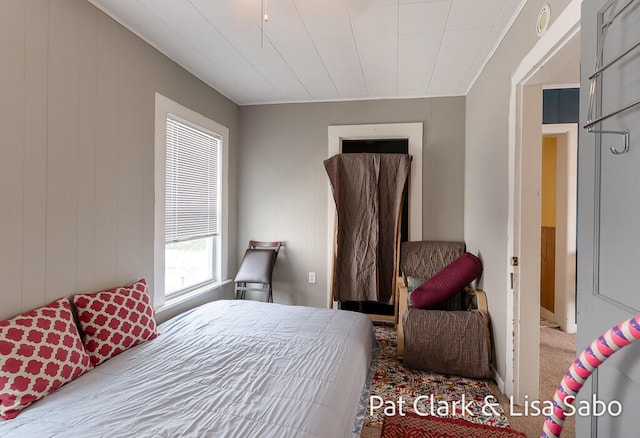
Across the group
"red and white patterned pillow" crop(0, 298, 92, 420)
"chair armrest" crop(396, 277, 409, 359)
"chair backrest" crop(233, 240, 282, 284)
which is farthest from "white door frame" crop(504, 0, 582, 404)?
"red and white patterned pillow" crop(0, 298, 92, 420)

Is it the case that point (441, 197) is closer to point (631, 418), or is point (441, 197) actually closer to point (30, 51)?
point (631, 418)

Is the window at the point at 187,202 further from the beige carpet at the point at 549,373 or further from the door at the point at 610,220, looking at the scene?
the door at the point at 610,220

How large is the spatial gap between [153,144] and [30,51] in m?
0.87

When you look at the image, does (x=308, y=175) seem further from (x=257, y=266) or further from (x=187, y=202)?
(x=187, y=202)

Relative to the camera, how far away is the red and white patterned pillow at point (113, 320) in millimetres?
1742

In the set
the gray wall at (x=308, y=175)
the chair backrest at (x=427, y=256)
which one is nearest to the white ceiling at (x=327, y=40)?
the gray wall at (x=308, y=175)

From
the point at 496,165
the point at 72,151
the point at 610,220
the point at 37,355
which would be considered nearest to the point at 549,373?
the point at 496,165

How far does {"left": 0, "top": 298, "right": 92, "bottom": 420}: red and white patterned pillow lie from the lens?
4.31ft

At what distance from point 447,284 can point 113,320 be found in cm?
235

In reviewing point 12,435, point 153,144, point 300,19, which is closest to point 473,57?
point 300,19

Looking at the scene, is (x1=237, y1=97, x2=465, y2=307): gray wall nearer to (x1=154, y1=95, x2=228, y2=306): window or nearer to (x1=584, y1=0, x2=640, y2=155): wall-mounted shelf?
(x1=154, y1=95, x2=228, y2=306): window

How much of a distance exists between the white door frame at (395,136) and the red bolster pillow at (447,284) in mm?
739

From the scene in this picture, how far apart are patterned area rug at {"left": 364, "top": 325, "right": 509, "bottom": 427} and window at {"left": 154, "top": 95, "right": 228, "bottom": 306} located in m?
1.77

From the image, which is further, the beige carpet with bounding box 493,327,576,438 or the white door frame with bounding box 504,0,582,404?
the white door frame with bounding box 504,0,582,404
